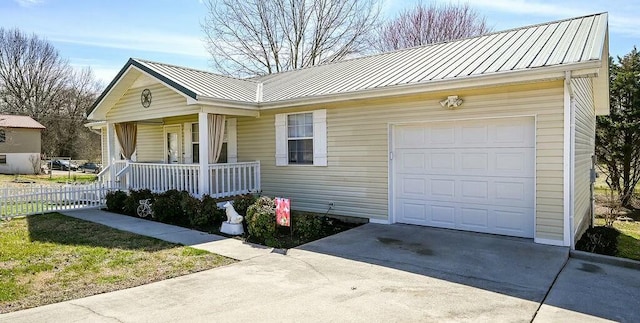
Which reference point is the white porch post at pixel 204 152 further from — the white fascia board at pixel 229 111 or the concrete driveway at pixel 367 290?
the concrete driveway at pixel 367 290

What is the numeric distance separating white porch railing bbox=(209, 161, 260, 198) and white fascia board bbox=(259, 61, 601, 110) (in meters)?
2.76

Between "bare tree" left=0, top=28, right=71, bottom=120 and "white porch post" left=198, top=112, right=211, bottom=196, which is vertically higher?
"bare tree" left=0, top=28, right=71, bottom=120

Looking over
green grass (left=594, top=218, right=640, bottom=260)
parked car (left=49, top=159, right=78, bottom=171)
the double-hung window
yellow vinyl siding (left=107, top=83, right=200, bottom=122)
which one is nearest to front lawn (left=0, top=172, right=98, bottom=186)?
yellow vinyl siding (left=107, top=83, right=200, bottom=122)

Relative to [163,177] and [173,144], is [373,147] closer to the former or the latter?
[163,177]

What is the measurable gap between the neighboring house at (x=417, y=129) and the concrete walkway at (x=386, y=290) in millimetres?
1231

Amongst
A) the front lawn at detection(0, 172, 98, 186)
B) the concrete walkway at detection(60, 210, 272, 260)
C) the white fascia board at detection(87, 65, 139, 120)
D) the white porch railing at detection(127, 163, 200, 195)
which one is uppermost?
the white fascia board at detection(87, 65, 139, 120)

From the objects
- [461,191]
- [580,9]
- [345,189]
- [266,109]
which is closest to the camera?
[461,191]

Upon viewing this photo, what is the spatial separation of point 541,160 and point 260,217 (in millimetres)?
4907

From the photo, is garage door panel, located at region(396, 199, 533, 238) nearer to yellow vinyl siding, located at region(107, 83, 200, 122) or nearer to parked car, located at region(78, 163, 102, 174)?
A: yellow vinyl siding, located at region(107, 83, 200, 122)

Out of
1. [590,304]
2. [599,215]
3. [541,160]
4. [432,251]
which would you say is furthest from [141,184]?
[599,215]

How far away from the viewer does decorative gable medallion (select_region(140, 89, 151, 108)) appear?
11047 millimetres

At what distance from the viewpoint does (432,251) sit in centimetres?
637

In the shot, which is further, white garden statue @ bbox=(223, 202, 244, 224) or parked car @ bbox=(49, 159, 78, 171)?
parked car @ bbox=(49, 159, 78, 171)

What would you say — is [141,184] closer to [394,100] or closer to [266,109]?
[266,109]
